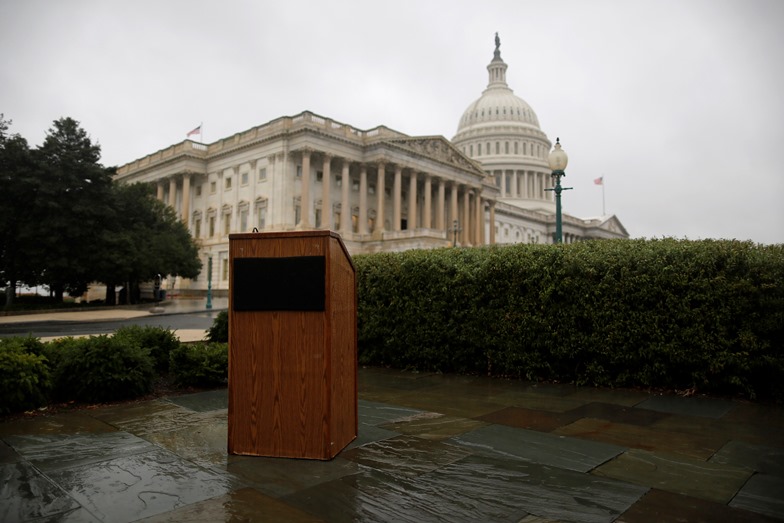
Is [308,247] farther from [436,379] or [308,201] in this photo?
[308,201]

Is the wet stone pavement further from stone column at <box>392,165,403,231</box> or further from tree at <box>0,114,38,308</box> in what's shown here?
stone column at <box>392,165,403,231</box>

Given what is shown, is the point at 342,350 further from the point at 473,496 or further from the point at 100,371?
the point at 100,371

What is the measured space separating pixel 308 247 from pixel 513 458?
2.77m

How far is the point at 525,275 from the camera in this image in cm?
959

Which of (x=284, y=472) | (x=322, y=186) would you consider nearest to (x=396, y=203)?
(x=322, y=186)

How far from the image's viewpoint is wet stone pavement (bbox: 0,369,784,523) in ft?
12.3

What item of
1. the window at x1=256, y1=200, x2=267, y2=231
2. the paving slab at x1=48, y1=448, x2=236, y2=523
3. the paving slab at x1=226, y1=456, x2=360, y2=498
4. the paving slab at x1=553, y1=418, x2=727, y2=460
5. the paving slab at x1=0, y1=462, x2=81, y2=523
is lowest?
the paving slab at x1=553, y1=418, x2=727, y2=460

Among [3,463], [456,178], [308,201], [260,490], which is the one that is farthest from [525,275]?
[456,178]

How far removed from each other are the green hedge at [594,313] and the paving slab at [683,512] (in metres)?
4.50

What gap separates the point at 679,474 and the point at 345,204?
5850cm

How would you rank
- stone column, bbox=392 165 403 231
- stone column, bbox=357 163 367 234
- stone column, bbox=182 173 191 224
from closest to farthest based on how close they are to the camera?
stone column, bbox=357 163 367 234 < stone column, bbox=392 165 403 231 < stone column, bbox=182 173 191 224

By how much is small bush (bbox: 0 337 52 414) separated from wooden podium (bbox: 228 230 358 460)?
145 inches

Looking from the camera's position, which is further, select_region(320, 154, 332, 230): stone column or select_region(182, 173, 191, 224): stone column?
select_region(182, 173, 191, 224): stone column

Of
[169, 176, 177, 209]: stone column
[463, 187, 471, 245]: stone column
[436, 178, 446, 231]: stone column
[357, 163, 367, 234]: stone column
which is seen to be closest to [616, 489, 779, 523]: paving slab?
[357, 163, 367, 234]: stone column
